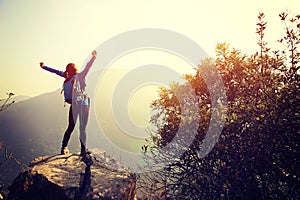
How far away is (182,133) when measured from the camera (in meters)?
7.23

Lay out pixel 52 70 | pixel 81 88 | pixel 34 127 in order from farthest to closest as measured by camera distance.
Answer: pixel 34 127 < pixel 52 70 < pixel 81 88

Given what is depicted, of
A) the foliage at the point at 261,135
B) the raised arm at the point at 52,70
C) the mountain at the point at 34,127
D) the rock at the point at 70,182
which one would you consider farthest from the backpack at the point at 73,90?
the mountain at the point at 34,127

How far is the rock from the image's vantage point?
5.56m

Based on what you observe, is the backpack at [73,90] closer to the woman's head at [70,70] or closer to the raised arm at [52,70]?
the woman's head at [70,70]

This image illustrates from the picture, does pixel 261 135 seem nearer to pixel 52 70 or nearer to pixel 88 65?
pixel 88 65

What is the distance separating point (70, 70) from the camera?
6.55 meters

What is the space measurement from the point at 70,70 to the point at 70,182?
9.51 ft

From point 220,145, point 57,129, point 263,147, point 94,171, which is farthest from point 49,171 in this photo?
point 57,129

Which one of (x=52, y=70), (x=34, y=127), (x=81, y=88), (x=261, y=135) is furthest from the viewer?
(x=34, y=127)

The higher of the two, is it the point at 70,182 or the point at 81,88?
the point at 81,88

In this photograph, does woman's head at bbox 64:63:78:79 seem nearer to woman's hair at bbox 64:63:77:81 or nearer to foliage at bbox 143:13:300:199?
woman's hair at bbox 64:63:77:81

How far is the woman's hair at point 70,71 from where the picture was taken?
6524 millimetres

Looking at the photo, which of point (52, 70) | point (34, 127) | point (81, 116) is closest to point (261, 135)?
point (81, 116)

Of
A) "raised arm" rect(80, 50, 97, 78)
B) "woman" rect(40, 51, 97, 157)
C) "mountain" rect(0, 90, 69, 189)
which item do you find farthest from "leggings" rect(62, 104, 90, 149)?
"mountain" rect(0, 90, 69, 189)
